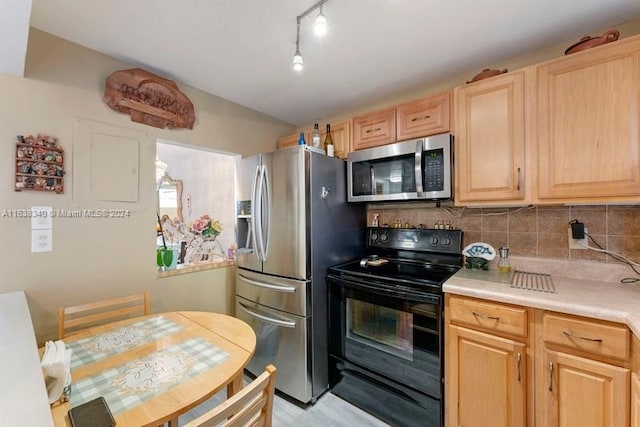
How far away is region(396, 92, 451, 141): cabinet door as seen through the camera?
1.89 meters

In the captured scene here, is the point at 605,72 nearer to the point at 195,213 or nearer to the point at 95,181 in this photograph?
the point at 95,181

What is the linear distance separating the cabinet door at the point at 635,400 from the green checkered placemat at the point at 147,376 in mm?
1601

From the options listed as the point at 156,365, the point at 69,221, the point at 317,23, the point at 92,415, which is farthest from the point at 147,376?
the point at 317,23

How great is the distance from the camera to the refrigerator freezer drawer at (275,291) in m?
1.95

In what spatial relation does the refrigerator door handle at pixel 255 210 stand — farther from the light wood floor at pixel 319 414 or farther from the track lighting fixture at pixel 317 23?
the light wood floor at pixel 319 414

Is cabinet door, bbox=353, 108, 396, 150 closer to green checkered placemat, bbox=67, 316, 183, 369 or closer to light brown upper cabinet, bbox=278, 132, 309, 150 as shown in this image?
light brown upper cabinet, bbox=278, 132, 309, 150

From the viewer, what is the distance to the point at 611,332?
1.14m

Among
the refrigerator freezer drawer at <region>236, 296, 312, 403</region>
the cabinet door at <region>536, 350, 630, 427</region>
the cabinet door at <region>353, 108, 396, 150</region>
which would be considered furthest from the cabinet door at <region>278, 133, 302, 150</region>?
the cabinet door at <region>536, 350, 630, 427</region>

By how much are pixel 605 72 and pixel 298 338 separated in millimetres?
2338

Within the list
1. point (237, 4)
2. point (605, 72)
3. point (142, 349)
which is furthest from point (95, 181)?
point (605, 72)

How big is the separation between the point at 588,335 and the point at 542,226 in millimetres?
814

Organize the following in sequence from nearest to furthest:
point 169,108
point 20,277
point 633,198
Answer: point 633,198
point 20,277
point 169,108

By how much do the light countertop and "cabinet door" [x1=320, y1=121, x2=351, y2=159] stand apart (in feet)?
4.30

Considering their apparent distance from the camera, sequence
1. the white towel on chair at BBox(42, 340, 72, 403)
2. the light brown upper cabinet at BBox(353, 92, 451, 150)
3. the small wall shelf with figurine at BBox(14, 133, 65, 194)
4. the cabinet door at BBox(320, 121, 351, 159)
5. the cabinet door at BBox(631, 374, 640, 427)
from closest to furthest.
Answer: the white towel on chair at BBox(42, 340, 72, 403) < the cabinet door at BBox(631, 374, 640, 427) < the small wall shelf with figurine at BBox(14, 133, 65, 194) < the light brown upper cabinet at BBox(353, 92, 451, 150) < the cabinet door at BBox(320, 121, 351, 159)
